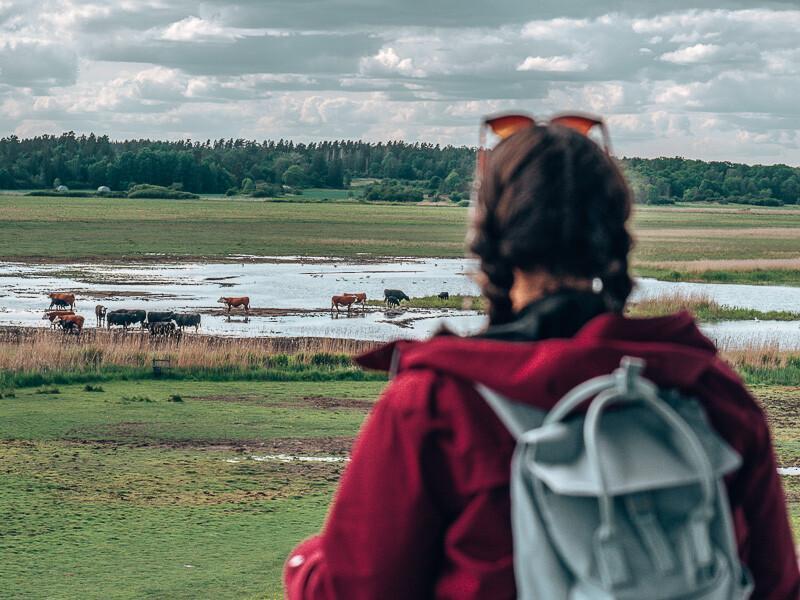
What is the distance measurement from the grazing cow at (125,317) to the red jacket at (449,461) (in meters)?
32.3

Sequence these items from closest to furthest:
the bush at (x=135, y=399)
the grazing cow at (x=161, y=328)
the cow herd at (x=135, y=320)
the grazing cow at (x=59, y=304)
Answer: the bush at (x=135, y=399), the grazing cow at (x=161, y=328), the cow herd at (x=135, y=320), the grazing cow at (x=59, y=304)

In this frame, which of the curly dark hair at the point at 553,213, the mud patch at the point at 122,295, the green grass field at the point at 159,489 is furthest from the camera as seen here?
the mud patch at the point at 122,295

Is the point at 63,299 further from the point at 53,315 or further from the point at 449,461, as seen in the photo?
the point at 449,461

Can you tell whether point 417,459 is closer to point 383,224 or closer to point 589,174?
point 589,174

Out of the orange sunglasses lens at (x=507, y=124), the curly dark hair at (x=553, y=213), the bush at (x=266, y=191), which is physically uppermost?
the orange sunglasses lens at (x=507, y=124)

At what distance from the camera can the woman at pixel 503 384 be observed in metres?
1.69

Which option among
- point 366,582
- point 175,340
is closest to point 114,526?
point 366,582

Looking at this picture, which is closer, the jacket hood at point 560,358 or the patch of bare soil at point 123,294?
the jacket hood at point 560,358

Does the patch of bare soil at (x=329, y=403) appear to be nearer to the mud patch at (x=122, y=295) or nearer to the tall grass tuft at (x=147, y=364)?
the tall grass tuft at (x=147, y=364)

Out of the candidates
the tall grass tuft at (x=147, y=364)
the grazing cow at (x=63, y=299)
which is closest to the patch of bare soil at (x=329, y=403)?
the tall grass tuft at (x=147, y=364)

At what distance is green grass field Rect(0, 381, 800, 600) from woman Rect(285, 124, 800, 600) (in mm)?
4991

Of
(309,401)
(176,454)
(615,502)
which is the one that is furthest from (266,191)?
(615,502)

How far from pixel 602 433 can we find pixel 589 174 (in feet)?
1.42

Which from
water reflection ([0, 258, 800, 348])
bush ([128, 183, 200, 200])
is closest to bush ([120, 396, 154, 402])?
water reflection ([0, 258, 800, 348])
